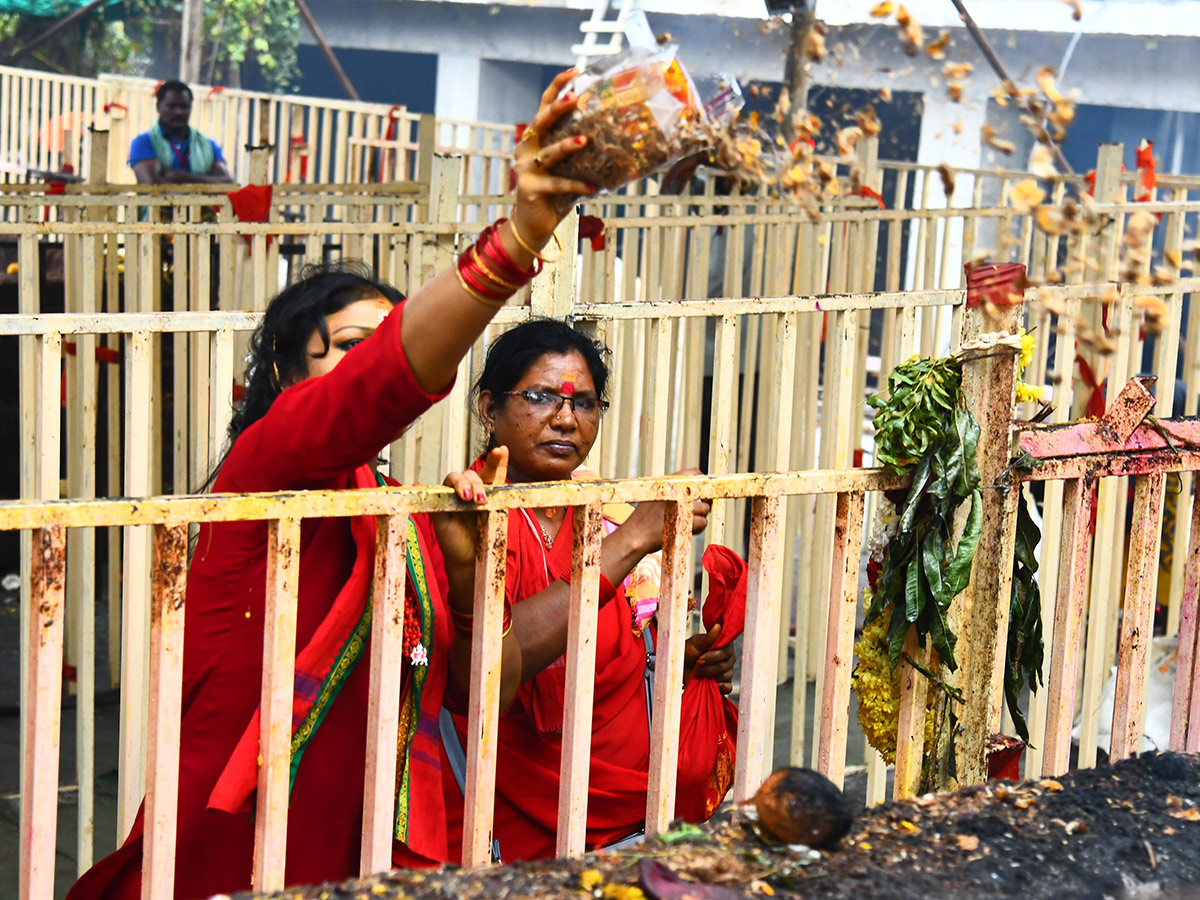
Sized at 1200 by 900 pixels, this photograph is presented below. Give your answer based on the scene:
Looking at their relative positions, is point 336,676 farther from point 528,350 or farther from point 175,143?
point 175,143

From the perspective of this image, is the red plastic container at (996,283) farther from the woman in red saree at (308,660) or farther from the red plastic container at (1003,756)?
the woman in red saree at (308,660)

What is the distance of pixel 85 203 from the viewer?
14.5 feet

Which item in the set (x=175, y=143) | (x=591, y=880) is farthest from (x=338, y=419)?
(x=175, y=143)

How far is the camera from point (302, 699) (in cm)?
215

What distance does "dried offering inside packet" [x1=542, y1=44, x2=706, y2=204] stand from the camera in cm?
171

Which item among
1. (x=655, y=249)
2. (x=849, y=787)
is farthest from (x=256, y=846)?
(x=655, y=249)

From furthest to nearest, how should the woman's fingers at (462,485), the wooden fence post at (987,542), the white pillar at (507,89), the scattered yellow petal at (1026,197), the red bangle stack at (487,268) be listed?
the white pillar at (507,89), the wooden fence post at (987,542), the scattered yellow petal at (1026,197), the woman's fingers at (462,485), the red bangle stack at (487,268)

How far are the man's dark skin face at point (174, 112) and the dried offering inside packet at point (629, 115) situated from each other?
8252 millimetres

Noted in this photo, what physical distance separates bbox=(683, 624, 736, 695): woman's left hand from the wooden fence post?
568 mm

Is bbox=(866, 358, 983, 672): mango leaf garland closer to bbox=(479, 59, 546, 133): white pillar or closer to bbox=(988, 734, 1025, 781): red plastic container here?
bbox=(988, 734, 1025, 781): red plastic container

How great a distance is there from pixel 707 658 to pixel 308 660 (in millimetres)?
1077

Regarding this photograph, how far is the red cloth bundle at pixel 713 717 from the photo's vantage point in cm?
290

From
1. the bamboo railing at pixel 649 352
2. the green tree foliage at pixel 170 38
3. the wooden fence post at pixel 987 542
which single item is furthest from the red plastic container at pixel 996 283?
the green tree foliage at pixel 170 38

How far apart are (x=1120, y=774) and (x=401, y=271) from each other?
2.60 m
